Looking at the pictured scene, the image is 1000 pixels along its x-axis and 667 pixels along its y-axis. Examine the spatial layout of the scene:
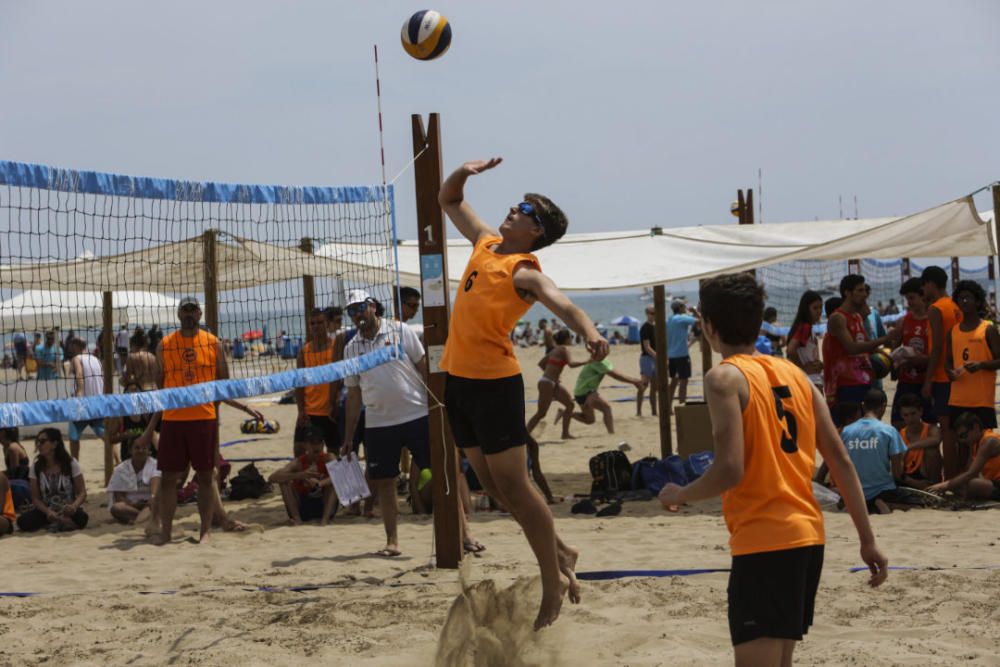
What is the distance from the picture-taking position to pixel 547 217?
162 inches

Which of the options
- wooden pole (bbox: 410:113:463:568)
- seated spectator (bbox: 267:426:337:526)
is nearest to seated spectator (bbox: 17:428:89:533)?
seated spectator (bbox: 267:426:337:526)

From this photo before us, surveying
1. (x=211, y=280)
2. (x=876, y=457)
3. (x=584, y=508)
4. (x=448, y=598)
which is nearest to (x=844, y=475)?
(x=448, y=598)

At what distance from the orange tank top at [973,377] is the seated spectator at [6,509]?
7.09 m

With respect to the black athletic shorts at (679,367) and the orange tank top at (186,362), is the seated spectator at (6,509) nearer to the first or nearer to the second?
the orange tank top at (186,362)

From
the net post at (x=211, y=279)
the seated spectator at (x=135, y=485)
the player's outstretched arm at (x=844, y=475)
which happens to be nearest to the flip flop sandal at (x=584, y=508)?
the net post at (x=211, y=279)

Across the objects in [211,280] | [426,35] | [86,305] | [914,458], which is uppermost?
[426,35]

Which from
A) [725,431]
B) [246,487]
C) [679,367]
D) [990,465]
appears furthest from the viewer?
[679,367]

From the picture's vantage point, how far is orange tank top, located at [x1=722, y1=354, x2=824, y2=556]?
2.66 m

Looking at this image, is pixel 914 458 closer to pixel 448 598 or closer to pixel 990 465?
pixel 990 465

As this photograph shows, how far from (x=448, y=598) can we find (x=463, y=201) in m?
2.03

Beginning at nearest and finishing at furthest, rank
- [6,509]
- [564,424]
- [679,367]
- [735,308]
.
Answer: [735,308]
[6,509]
[564,424]
[679,367]

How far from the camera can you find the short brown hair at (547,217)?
4.11 metres

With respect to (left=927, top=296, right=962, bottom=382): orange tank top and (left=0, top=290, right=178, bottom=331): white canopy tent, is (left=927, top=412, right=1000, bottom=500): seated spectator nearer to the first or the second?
(left=927, top=296, right=962, bottom=382): orange tank top

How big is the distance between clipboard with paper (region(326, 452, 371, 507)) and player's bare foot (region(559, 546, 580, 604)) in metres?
2.46
